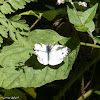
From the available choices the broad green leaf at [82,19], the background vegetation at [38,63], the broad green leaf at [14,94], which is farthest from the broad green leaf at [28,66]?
the broad green leaf at [14,94]

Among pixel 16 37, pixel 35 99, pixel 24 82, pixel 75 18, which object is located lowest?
pixel 35 99

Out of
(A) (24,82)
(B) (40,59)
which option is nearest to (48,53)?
(B) (40,59)

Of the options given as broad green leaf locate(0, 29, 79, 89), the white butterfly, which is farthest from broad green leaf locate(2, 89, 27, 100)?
the white butterfly

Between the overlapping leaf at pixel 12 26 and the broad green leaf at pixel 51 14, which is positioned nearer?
the overlapping leaf at pixel 12 26

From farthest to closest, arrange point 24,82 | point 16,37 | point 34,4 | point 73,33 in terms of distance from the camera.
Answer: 1. point 34,4
2. point 73,33
3. point 16,37
4. point 24,82

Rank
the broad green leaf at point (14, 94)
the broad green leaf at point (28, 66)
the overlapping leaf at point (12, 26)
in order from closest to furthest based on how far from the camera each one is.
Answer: the broad green leaf at point (28, 66) < the overlapping leaf at point (12, 26) < the broad green leaf at point (14, 94)

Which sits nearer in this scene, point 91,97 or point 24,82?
point 24,82

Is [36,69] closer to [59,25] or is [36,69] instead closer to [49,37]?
[49,37]

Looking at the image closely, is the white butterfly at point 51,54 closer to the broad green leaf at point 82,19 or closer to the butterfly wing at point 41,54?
the butterfly wing at point 41,54
